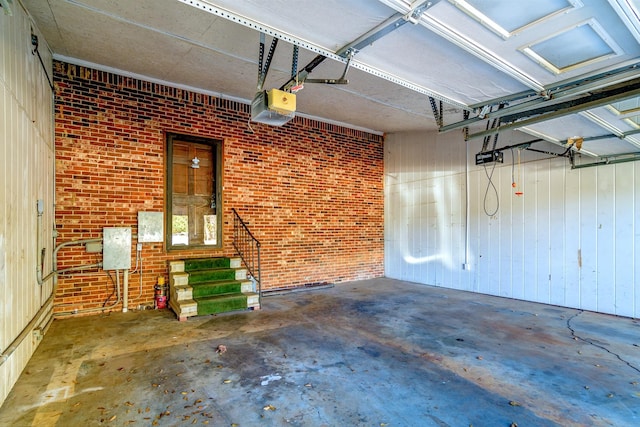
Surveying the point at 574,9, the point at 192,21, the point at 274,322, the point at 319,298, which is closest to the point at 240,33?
the point at 192,21

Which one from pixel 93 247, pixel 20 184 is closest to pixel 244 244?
pixel 93 247

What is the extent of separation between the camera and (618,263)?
477 cm

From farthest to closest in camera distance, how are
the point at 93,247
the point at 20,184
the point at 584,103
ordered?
the point at 93,247 < the point at 20,184 < the point at 584,103

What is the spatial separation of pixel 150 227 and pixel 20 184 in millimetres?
2313

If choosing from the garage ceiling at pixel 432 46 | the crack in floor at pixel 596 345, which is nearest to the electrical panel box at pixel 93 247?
the garage ceiling at pixel 432 46

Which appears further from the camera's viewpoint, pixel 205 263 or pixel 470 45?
pixel 205 263

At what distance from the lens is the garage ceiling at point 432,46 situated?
5.71 feet

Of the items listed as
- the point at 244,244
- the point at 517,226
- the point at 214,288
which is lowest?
the point at 214,288

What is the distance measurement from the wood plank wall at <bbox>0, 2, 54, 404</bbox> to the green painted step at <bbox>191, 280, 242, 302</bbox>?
1.79 m

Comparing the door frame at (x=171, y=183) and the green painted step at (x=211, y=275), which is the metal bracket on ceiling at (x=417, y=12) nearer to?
the green painted step at (x=211, y=275)

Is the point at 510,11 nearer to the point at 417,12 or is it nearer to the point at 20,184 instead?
the point at 417,12

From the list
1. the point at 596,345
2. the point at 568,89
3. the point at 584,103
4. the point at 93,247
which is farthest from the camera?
the point at 93,247

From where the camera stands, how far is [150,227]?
5.18m

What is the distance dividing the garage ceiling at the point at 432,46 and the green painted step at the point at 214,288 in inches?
130
